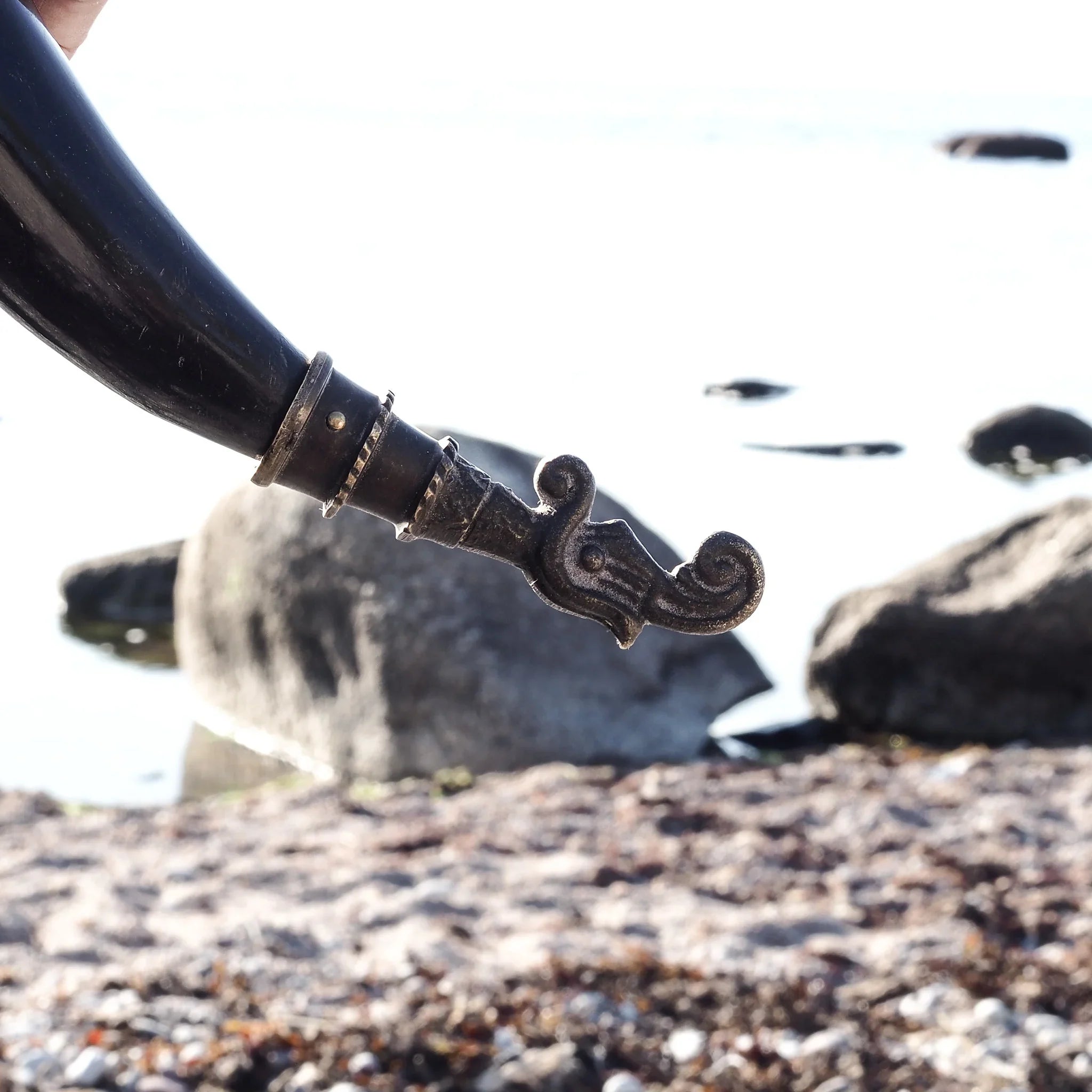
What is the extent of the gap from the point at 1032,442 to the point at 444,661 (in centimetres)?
772

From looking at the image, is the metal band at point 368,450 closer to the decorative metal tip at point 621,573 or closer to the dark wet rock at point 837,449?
the decorative metal tip at point 621,573

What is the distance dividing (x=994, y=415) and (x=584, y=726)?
24.1ft

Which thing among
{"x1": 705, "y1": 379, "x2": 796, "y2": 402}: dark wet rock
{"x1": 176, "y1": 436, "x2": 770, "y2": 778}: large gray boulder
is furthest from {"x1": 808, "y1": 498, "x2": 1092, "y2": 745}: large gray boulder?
{"x1": 705, "y1": 379, "x2": 796, "y2": 402}: dark wet rock

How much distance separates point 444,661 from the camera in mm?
7727

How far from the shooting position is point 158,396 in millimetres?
1758

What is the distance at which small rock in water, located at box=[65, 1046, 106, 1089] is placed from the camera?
4129mm

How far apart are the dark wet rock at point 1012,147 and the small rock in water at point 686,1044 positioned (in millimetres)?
41062

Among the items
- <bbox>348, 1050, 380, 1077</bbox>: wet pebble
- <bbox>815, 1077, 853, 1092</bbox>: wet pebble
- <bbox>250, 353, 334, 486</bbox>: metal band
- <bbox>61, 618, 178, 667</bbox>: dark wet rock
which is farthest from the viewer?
<bbox>61, 618, 178, 667</bbox>: dark wet rock

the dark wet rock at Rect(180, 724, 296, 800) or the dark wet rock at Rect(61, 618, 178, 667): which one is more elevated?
the dark wet rock at Rect(61, 618, 178, 667)

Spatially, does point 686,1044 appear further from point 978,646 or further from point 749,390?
point 749,390

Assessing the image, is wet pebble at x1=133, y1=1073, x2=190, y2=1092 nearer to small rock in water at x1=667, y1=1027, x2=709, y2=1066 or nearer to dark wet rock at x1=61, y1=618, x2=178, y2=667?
small rock in water at x1=667, y1=1027, x2=709, y2=1066

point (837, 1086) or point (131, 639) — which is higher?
point (131, 639)

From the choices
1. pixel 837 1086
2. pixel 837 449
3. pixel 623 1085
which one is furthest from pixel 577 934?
pixel 837 449

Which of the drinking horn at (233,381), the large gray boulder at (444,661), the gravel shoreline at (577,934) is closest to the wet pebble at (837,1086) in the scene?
the gravel shoreline at (577,934)
